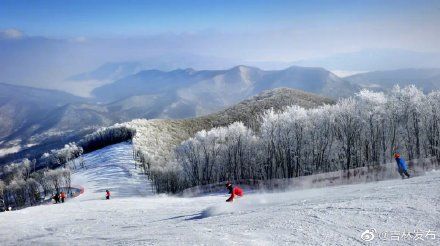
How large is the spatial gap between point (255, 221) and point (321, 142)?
2611 inches

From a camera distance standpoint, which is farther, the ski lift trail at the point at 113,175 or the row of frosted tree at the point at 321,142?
the ski lift trail at the point at 113,175

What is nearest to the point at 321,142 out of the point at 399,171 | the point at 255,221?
the point at 399,171

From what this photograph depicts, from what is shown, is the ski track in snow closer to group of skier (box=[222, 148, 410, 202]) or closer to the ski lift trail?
group of skier (box=[222, 148, 410, 202])

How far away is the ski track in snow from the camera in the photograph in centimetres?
1956

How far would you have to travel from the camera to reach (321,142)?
283 feet

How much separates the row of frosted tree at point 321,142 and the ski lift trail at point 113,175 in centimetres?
982

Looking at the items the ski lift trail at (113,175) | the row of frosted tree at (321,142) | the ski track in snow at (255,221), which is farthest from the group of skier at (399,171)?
the ski lift trail at (113,175)

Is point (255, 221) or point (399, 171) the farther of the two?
point (399, 171)

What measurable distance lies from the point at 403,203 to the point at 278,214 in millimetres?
7325

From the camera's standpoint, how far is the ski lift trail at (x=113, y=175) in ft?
346

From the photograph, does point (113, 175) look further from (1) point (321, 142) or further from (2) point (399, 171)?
(2) point (399, 171)

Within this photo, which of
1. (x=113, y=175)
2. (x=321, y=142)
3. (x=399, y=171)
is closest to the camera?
(x=399, y=171)

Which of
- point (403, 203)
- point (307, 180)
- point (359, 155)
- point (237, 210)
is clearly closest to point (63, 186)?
point (359, 155)

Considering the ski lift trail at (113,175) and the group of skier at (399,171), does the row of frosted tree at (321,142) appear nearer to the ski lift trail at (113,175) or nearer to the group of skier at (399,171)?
the ski lift trail at (113,175)
